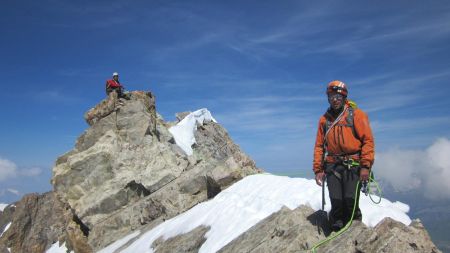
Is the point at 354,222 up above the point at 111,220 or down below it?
below

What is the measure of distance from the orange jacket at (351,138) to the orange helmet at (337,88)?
0.43 m

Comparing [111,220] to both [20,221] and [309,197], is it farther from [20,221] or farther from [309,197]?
[20,221]

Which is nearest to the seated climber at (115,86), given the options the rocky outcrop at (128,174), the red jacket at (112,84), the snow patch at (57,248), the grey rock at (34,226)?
the red jacket at (112,84)

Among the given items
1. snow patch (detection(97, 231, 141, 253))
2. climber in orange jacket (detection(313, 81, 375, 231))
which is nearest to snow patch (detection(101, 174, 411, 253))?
snow patch (detection(97, 231, 141, 253))

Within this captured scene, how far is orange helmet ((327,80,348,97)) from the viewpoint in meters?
11.6

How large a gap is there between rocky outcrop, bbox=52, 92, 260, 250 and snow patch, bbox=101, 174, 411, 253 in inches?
106

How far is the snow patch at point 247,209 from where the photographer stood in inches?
576

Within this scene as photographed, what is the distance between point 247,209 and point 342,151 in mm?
6738

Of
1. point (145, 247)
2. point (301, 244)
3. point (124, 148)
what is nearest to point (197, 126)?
point (124, 148)

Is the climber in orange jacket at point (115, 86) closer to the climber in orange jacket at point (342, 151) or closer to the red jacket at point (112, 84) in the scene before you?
the red jacket at point (112, 84)

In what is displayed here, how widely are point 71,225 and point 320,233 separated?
905 inches

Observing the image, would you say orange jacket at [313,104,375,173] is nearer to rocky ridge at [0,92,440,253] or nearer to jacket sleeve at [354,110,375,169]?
jacket sleeve at [354,110,375,169]

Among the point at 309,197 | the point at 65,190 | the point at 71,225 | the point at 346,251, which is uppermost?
the point at 65,190

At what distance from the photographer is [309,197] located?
15.7m
